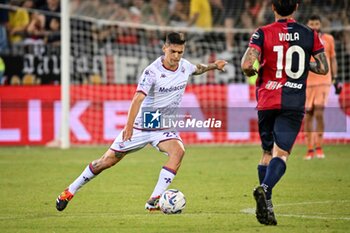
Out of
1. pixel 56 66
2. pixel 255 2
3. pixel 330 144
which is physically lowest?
pixel 330 144

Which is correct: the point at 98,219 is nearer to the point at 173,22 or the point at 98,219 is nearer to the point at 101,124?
the point at 101,124

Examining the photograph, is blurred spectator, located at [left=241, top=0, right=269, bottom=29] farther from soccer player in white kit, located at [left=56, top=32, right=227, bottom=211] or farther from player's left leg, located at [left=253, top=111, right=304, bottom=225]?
player's left leg, located at [left=253, top=111, right=304, bottom=225]

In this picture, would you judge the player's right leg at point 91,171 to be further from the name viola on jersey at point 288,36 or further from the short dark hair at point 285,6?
the short dark hair at point 285,6

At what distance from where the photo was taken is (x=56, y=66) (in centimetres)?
2220

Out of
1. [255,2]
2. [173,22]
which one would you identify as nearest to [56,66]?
[173,22]

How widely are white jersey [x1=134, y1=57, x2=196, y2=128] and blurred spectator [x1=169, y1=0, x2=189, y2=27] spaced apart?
13127mm

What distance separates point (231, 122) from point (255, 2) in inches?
160

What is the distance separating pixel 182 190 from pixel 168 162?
8.09 ft

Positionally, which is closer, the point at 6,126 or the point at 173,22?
the point at 6,126

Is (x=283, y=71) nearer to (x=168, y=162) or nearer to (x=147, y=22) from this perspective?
(x=168, y=162)

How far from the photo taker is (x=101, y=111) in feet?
68.8

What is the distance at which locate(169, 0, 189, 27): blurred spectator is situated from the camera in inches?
935

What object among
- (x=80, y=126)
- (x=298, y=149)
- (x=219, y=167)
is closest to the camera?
(x=219, y=167)

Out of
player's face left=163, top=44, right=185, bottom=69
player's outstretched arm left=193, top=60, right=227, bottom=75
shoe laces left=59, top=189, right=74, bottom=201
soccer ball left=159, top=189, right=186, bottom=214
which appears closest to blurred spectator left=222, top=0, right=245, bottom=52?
player's outstretched arm left=193, top=60, right=227, bottom=75
